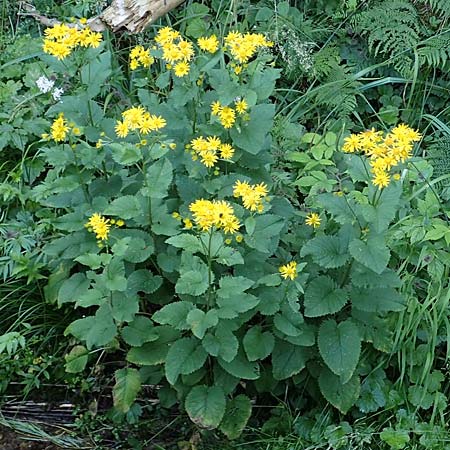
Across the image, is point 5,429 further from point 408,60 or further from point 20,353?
point 408,60

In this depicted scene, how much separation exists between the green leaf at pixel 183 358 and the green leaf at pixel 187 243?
324 mm

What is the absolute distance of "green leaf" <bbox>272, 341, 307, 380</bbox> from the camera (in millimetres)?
2254

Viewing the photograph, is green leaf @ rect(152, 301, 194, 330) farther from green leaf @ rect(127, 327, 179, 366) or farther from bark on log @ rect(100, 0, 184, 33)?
bark on log @ rect(100, 0, 184, 33)

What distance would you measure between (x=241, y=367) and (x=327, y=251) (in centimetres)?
44

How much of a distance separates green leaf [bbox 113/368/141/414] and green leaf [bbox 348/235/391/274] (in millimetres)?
818

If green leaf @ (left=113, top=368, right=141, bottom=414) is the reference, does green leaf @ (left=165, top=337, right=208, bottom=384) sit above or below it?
above

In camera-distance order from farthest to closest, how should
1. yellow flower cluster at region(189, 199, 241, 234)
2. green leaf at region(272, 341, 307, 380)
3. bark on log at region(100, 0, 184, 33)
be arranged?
bark on log at region(100, 0, 184, 33), green leaf at region(272, 341, 307, 380), yellow flower cluster at region(189, 199, 241, 234)

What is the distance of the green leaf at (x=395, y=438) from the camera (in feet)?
7.50

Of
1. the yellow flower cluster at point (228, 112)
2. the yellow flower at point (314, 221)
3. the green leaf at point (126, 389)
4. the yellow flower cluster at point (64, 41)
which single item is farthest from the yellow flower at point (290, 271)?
the yellow flower cluster at point (64, 41)

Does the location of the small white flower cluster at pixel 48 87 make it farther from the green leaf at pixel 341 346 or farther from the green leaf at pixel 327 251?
the green leaf at pixel 341 346

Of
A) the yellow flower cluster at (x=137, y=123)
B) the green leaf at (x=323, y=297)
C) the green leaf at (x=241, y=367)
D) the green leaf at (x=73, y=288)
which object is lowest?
the green leaf at (x=241, y=367)

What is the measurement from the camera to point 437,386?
2.46m

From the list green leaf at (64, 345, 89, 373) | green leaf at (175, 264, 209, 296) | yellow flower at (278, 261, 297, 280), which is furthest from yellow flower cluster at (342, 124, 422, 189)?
green leaf at (64, 345, 89, 373)

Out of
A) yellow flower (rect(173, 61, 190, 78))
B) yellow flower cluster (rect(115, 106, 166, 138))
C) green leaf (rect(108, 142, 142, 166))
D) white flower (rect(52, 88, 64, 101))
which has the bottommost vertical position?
white flower (rect(52, 88, 64, 101))
